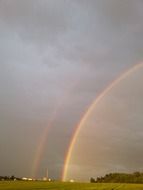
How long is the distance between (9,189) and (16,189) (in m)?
1.64

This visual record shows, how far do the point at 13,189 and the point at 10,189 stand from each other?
705 mm

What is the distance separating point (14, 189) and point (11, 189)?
705 mm

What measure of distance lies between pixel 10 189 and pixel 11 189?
237 mm

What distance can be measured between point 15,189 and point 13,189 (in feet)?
1.89

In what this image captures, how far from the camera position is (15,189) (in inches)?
3332

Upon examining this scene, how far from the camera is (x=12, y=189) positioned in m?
84.8

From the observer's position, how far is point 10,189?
84.8m

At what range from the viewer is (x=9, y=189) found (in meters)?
84.8

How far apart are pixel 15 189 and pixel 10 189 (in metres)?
1.23

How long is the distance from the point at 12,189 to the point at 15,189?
29.2 inches

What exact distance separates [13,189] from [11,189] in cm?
47

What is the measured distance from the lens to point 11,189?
84812 mm
